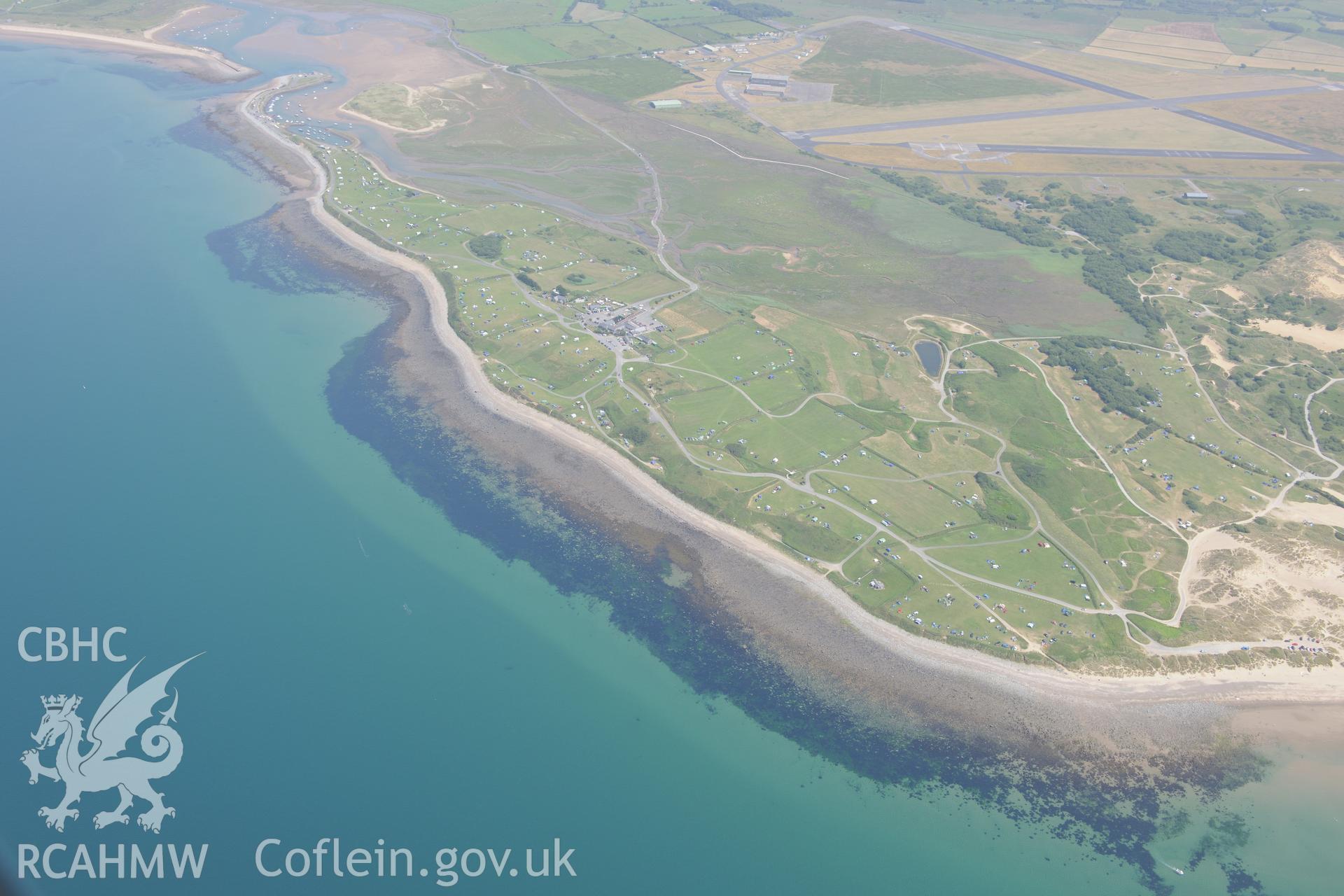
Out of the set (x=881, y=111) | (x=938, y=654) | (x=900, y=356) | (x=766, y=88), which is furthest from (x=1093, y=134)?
(x=938, y=654)

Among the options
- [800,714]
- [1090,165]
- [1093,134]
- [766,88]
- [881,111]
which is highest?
[1093,134]

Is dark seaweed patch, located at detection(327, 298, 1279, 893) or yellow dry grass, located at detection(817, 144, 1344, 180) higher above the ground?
yellow dry grass, located at detection(817, 144, 1344, 180)

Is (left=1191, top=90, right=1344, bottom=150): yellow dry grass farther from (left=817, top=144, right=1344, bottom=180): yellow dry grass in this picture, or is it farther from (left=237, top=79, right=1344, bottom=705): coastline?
(left=237, top=79, right=1344, bottom=705): coastline

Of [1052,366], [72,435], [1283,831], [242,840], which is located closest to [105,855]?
[242,840]

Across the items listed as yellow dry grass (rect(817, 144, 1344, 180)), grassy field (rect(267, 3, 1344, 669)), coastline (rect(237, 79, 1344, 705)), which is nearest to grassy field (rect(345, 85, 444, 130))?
grassy field (rect(267, 3, 1344, 669))

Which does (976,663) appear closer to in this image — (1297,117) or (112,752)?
(112,752)

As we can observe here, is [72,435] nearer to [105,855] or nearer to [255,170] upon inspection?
[105,855]
